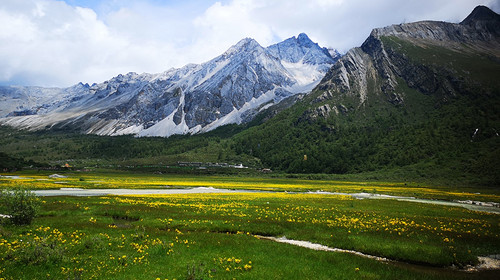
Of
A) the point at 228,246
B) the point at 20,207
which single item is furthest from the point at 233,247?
the point at 20,207

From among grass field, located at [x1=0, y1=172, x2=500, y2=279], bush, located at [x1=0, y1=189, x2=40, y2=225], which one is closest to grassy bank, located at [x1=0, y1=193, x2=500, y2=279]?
grass field, located at [x1=0, y1=172, x2=500, y2=279]

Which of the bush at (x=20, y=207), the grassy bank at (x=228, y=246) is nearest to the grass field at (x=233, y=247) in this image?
the grassy bank at (x=228, y=246)

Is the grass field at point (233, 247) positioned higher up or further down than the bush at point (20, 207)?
further down

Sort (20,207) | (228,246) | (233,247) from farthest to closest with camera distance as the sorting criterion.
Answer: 1. (20,207)
2. (228,246)
3. (233,247)

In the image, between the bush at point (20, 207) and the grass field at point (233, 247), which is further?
the bush at point (20, 207)

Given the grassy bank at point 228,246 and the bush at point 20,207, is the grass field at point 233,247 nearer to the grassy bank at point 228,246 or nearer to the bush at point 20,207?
the grassy bank at point 228,246

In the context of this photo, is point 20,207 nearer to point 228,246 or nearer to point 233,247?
point 228,246

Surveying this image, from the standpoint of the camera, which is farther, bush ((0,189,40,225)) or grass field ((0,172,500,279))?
bush ((0,189,40,225))

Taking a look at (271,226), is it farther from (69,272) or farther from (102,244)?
(69,272)

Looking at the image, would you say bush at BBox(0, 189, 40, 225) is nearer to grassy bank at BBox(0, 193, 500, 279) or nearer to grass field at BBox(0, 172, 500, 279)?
grass field at BBox(0, 172, 500, 279)

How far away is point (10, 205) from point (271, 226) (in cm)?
2567

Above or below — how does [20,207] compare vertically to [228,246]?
above

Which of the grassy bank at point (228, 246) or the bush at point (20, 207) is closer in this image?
the grassy bank at point (228, 246)

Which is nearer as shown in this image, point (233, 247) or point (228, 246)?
point (233, 247)
